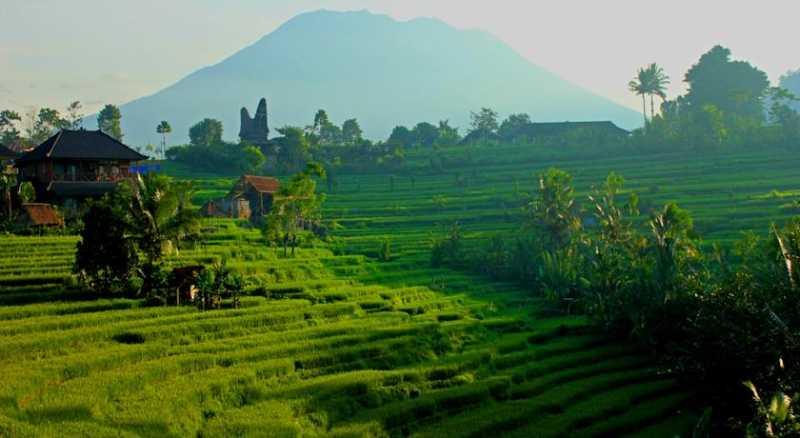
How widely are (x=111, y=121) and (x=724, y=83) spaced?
7514cm

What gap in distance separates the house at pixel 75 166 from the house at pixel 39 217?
5.24 ft

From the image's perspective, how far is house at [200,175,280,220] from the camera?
50344mm

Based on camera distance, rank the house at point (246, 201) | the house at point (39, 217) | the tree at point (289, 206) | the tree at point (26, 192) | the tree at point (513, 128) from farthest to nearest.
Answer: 1. the tree at point (513, 128)
2. the house at point (246, 201)
3. the tree at point (289, 206)
4. the tree at point (26, 192)
5. the house at point (39, 217)

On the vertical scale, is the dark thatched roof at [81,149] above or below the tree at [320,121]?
below

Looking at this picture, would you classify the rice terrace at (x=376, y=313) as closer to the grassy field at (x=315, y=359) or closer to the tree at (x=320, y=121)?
the grassy field at (x=315, y=359)

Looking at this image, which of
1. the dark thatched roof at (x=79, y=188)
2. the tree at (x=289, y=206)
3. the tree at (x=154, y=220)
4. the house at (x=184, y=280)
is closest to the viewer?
the house at (x=184, y=280)

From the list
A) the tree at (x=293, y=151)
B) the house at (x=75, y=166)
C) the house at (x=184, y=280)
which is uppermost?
the tree at (x=293, y=151)

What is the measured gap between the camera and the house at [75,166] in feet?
134

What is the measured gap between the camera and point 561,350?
28.1 metres

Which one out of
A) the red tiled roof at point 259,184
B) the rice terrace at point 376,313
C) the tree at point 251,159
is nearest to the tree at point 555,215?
the rice terrace at point 376,313

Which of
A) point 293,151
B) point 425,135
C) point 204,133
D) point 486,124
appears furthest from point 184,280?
point 425,135

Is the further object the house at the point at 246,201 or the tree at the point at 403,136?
the tree at the point at 403,136

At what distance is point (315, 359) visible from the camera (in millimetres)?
23906

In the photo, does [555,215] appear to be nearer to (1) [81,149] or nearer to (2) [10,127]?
(1) [81,149]
